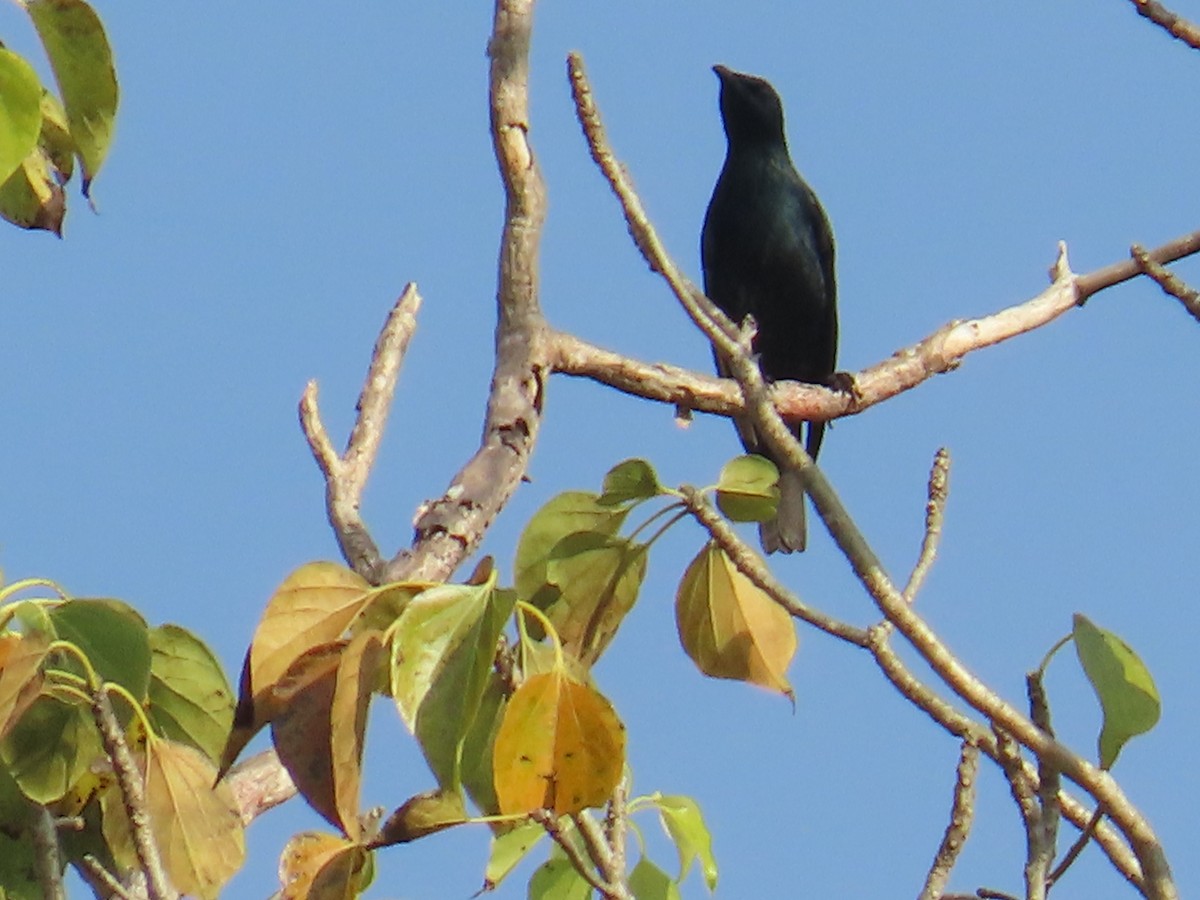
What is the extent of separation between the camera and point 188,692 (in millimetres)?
1923

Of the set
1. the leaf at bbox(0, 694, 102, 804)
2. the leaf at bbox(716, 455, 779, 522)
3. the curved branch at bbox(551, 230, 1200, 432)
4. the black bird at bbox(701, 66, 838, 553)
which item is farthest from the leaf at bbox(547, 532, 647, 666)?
the black bird at bbox(701, 66, 838, 553)

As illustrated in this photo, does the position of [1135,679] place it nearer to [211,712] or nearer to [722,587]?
[722,587]

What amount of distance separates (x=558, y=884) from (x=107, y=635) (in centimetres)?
66

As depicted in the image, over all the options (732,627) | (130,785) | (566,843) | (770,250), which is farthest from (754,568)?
(770,250)

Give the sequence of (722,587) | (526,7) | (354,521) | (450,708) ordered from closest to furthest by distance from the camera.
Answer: (450,708), (722,587), (354,521), (526,7)

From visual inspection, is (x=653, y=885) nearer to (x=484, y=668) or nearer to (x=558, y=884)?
(x=558, y=884)

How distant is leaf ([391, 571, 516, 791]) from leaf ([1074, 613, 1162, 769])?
20.5 inches

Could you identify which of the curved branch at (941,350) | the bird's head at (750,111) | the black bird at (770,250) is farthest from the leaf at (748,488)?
the bird's head at (750,111)

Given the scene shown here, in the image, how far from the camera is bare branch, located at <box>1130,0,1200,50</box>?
227 cm

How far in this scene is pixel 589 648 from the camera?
199 cm

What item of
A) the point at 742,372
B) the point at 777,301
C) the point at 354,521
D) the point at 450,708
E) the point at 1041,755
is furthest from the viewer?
the point at 777,301

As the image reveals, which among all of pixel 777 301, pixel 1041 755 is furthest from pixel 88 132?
pixel 777 301

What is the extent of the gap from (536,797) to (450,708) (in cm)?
11

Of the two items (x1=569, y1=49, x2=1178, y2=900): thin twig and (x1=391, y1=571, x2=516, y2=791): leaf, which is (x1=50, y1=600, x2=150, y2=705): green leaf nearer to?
(x1=391, y1=571, x2=516, y2=791): leaf
